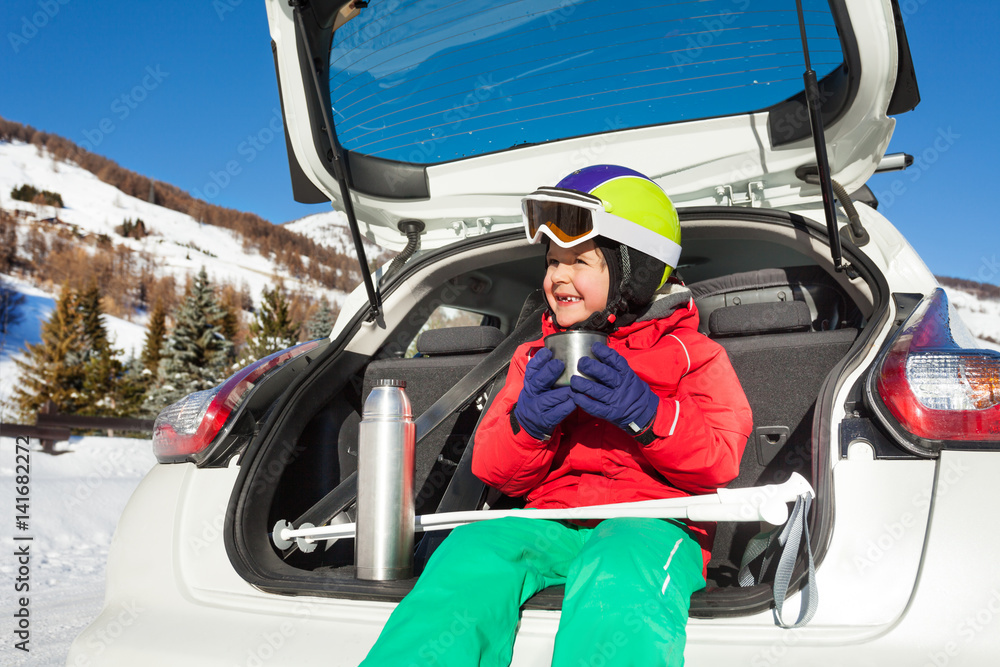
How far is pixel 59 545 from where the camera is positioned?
17.6 ft

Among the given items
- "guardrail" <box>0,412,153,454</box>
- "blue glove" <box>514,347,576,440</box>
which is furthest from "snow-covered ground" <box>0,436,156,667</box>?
"blue glove" <box>514,347,576,440</box>

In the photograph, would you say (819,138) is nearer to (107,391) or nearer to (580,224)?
(580,224)

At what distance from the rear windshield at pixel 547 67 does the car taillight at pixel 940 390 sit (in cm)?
102

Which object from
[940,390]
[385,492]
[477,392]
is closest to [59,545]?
[477,392]

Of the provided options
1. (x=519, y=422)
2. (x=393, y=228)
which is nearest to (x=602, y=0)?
(x=393, y=228)

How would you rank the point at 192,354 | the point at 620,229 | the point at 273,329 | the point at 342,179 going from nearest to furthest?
the point at 620,229 → the point at 342,179 → the point at 192,354 → the point at 273,329

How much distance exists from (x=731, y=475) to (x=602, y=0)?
4.86ft

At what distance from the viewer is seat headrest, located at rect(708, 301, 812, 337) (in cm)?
217

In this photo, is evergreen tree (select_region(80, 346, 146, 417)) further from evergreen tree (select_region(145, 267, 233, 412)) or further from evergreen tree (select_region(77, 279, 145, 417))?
evergreen tree (select_region(145, 267, 233, 412))

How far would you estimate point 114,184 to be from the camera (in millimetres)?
115562

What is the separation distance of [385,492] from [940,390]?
1163 millimetres

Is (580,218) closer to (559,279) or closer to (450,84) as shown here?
(559,279)

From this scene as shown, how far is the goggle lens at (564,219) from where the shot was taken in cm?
168

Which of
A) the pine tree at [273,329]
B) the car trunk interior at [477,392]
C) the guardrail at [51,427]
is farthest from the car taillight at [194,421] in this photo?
the pine tree at [273,329]
